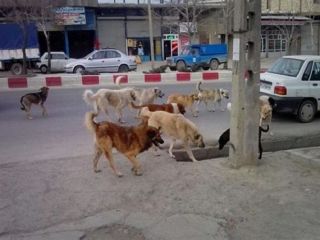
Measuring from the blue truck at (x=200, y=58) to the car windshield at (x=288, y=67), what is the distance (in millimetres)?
17703

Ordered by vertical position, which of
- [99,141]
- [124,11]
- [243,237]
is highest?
[124,11]

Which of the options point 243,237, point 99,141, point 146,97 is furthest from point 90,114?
point 146,97

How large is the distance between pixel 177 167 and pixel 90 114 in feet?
5.05

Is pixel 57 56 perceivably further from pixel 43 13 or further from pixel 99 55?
pixel 99 55

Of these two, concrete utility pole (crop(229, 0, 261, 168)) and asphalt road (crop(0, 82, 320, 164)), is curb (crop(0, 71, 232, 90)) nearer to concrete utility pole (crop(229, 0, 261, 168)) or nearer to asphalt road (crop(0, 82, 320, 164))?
asphalt road (crop(0, 82, 320, 164))

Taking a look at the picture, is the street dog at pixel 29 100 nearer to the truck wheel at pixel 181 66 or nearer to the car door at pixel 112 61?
the car door at pixel 112 61

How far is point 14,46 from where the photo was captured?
97.7 feet

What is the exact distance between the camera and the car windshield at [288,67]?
11041 mm

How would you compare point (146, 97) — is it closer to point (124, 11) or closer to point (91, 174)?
point (91, 174)

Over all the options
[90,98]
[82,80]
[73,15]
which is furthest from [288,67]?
[73,15]

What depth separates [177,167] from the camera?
677cm

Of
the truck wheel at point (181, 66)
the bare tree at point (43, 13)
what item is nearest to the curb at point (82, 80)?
the truck wheel at point (181, 66)

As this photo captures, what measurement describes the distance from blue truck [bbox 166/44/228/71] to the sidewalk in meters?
23.0

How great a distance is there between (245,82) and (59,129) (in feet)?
18.0
